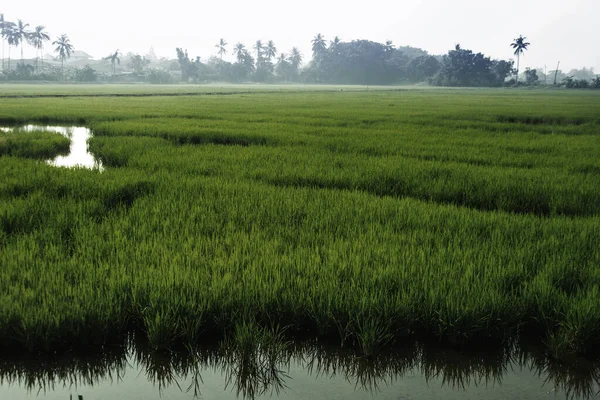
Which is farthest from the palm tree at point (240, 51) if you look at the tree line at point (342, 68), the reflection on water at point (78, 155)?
the reflection on water at point (78, 155)

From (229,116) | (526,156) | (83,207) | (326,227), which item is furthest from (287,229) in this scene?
(229,116)

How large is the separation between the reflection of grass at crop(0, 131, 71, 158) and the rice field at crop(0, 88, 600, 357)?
6.38ft

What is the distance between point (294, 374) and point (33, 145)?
8.80m

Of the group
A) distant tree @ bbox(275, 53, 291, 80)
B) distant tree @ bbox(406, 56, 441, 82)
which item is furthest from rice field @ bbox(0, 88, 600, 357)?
distant tree @ bbox(275, 53, 291, 80)

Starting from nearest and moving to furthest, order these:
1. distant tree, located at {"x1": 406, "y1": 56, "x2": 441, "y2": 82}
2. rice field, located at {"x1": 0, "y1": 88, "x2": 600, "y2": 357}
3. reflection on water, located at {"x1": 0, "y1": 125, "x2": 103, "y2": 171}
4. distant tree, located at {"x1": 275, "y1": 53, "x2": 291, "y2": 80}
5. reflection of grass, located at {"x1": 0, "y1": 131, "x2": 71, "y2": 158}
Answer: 1. rice field, located at {"x1": 0, "y1": 88, "x2": 600, "y2": 357}
2. reflection on water, located at {"x1": 0, "y1": 125, "x2": 103, "y2": 171}
3. reflection of grass, located at {"x1": 0, "y1": 131, "x2": 71, "y2": 158}
4. distant tree, located at {"x1": 406, "y1": 56, "x2": 441, "y2": 82}
5. distant tree, located at {"x1": 275, "y1": 53, "x2": 291, "y2": 80}

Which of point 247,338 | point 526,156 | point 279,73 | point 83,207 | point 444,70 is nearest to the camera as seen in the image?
point 247,338

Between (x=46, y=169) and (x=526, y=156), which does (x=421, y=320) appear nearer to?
(x=46, y=169)

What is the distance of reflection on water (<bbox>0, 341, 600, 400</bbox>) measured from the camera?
2320 mm

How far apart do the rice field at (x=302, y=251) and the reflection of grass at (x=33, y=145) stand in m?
1.94

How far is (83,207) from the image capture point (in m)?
4.78

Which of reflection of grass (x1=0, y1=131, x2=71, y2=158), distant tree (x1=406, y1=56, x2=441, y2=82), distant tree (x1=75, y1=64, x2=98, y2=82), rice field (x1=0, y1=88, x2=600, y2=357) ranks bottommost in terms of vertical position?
rice field (x1=0, y1=88, x2=600, y2=357)

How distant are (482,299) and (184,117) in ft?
46.9

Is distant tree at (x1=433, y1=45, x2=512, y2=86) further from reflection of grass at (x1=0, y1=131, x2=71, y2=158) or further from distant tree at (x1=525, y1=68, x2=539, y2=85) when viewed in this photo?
reflection of grass at (x1=0, y1=131, x2=71, y2=158)

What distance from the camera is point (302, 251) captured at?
3549 millimetres
